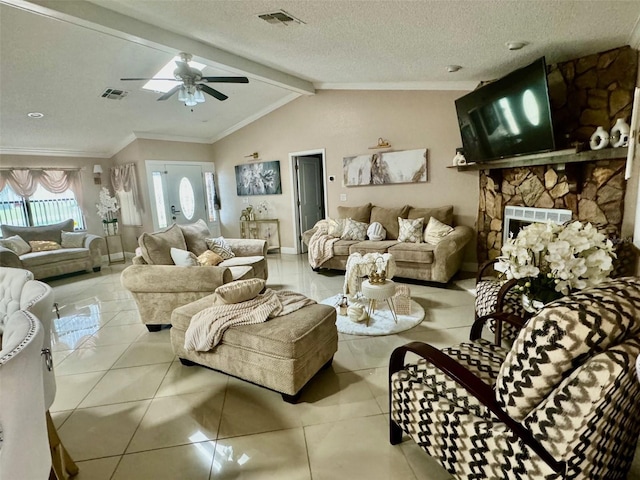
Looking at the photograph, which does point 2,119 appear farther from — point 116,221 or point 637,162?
point 637,162

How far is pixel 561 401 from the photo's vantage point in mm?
888

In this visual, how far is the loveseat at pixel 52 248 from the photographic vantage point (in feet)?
16.8

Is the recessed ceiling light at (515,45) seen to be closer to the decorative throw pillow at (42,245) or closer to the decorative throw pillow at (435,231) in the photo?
the decorative throw pillow at (435,231)

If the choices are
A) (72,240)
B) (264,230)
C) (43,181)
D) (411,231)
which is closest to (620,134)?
(411,231)

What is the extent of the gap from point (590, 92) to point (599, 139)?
24.5 inches

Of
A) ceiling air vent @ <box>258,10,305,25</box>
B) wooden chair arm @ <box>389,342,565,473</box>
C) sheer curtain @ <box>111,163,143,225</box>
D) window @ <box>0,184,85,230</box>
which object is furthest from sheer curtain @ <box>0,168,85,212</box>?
wooden chair arm @ <box>389,342,565,473</box>

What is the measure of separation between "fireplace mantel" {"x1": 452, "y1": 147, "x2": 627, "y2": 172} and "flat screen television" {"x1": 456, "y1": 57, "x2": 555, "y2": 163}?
164 millimetres

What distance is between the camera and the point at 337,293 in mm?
4051

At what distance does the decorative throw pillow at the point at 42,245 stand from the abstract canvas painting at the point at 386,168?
5.15 meters

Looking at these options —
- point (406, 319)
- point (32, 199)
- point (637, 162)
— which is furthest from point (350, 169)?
point (32, 199)

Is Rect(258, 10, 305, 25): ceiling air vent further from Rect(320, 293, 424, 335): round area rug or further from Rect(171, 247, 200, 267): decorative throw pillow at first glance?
Rect(320, 293, 424, 335): round area rug

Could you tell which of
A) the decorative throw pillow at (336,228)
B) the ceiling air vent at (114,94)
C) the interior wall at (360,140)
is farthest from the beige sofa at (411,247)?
the ceiling air vent at (114,94)

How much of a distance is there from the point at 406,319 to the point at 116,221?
247 inches

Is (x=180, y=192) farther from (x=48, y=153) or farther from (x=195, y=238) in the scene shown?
(x=195, y=238)
